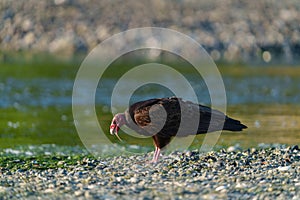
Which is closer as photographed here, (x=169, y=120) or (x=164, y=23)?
(x=169, y=120)

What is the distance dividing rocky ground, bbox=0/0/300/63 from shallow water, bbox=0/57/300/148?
1403cm

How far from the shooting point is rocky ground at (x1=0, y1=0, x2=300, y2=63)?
71812 millimetres

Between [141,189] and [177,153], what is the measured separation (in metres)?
4.78

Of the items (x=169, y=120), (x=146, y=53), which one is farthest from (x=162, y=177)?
(x=146, y=53)

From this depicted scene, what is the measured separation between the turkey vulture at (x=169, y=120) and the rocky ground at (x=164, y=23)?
5264 cm

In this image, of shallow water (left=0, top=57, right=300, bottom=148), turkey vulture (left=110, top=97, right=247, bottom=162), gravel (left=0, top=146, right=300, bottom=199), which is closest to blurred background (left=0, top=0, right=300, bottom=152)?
shallow water (left=0, top=57, right=300, bottom=148)

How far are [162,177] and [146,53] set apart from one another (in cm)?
5752

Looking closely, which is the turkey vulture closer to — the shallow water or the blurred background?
the shallow water

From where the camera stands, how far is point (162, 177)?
1538 cm

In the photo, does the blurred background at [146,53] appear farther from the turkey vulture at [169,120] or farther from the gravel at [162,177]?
the turkey vulture at [169,120]

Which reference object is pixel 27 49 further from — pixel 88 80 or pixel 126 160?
pixel 126 160

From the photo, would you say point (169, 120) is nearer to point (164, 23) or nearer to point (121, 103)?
point (121, 103)

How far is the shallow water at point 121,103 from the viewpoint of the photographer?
2541 cm

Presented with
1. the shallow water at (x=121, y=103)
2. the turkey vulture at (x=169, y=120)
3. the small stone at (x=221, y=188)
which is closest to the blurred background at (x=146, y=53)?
the shallow water at (x=121, y=103)
